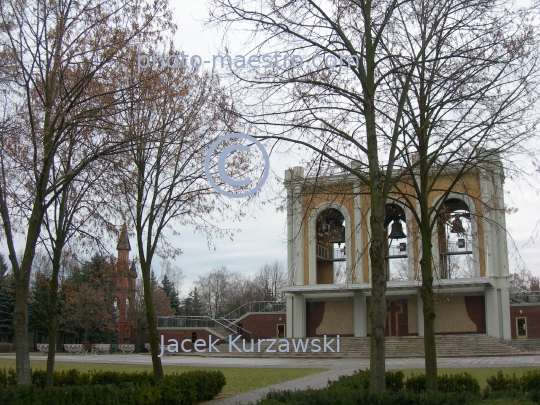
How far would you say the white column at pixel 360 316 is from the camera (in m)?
42.1

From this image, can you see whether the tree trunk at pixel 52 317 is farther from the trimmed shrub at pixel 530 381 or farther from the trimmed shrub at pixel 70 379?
the trimmed shrub at pixel 530 381

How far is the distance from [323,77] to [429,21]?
8.73 ft

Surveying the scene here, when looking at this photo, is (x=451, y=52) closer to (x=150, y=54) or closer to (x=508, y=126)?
(x=508, y=126)

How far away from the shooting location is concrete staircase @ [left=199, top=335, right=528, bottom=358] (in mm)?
35031

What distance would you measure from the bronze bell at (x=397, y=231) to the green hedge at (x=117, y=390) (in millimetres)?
19652

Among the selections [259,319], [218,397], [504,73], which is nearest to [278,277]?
[259,319]

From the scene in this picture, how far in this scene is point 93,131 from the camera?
12727mm

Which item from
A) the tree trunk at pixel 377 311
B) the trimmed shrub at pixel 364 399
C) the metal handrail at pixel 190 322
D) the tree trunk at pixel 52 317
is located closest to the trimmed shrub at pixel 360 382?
the tree trunk at pixel 377 311

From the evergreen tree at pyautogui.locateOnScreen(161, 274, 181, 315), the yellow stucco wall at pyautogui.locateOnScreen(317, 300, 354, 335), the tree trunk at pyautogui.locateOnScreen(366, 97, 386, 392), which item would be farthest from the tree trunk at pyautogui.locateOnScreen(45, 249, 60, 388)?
the evergreen tree at pyautogui.locateOnScreen(161, 274, 181, 315)

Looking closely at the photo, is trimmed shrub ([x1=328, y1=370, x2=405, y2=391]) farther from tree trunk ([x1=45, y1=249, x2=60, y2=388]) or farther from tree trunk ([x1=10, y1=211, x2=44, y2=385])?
tree trunk ([x1=45, y1=249, x2=60, y2=388])

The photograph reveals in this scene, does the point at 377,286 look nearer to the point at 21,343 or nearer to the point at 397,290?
the point at 21,343

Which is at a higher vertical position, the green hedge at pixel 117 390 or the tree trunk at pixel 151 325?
the tree trunk at pixel 151 325

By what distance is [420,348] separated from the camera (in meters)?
37.2

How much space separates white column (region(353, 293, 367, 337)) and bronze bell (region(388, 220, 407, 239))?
10583 mm
